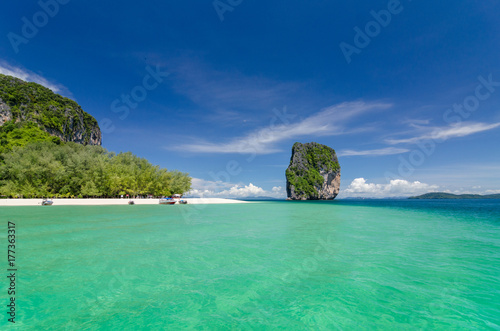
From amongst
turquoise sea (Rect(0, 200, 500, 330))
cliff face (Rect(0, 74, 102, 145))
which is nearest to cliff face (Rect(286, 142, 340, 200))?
cliff face (Rect(0, 74, 102, 145))

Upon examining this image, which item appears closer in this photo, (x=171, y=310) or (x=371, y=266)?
(x=171, y=310)

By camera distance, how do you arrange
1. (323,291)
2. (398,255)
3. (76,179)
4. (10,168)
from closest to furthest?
(323,291) < (398,255) < (10,168) < (76,179)

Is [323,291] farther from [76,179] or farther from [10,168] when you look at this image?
[10,168]

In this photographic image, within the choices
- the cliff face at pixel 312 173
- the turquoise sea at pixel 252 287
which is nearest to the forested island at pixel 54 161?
the turquoise sea at pixel 252 287

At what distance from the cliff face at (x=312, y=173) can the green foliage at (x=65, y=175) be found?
114389 millimetres

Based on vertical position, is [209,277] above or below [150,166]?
below

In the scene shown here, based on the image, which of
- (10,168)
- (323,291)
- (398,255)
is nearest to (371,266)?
(398,255)

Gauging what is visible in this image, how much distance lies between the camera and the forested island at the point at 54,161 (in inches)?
2133

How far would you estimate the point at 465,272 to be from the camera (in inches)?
332

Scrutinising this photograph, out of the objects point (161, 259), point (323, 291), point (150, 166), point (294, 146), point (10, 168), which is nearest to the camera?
point (323, 291)

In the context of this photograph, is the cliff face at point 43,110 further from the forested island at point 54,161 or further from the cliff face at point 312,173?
the cliff face at point 312,173

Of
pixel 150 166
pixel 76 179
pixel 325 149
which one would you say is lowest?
pixel 76 179

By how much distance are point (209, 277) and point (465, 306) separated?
24.5ft

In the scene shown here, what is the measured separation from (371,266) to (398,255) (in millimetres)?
2900
